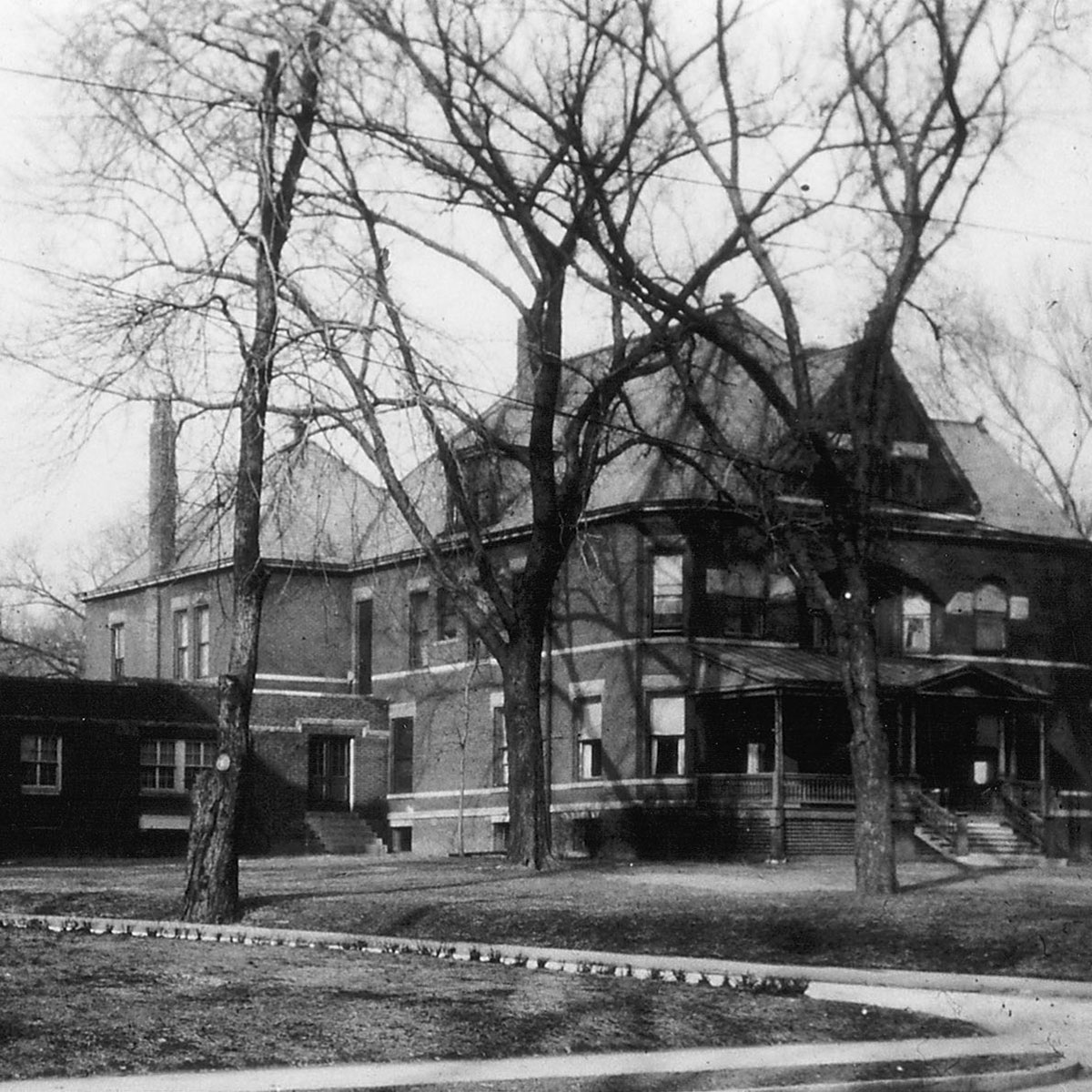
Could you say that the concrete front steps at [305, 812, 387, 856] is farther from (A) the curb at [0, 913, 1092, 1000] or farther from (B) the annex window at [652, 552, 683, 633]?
(A) the curb at [0, 913, 1092, 1000]

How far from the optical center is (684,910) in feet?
78.5

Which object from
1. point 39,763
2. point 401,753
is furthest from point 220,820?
point 401,753

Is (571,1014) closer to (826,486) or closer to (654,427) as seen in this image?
(826,486)

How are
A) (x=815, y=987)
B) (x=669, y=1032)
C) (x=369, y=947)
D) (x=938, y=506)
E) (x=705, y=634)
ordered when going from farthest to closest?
(x=938, y=506) < (x=705, y=634) < (x=369, y=947) < (x=815, y=987) < (x=669, y=1032)

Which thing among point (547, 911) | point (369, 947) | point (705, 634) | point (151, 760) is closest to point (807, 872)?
point (705, 634)

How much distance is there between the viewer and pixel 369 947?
808 inches

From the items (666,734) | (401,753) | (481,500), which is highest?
(481,500)

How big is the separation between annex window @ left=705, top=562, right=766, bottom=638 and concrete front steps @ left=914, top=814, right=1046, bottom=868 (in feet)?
18.7

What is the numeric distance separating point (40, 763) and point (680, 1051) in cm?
3257

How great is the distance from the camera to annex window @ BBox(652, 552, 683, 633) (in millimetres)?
40188

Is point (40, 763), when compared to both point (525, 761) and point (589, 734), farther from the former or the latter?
point (525, 761)

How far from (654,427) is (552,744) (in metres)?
7.53

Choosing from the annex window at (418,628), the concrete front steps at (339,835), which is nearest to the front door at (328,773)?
the concrete front steps at (339,835)

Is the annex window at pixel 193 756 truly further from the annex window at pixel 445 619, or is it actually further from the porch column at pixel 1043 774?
the porch column at pixel 1043 774
